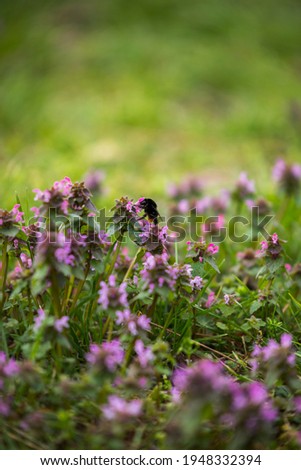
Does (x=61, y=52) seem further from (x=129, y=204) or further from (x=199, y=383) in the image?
(x=199, y=383)

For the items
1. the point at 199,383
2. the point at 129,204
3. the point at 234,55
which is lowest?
the point at 199,383

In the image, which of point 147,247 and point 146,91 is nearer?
point 147,247

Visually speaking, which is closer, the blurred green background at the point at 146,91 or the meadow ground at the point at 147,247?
the meadow ground at the point at 147,247

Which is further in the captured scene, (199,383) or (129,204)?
(129,204)

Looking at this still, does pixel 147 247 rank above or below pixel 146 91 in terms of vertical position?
below

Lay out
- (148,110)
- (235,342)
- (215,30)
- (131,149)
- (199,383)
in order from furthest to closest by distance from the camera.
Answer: (215,30), (148,110), (131,149), (235,342), (199,383)

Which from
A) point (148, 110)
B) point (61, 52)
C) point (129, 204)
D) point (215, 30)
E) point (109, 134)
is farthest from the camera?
point (215, 30)

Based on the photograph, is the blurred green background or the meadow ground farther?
the blurred green background

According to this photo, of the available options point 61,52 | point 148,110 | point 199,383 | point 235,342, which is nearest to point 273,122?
point 148,110
